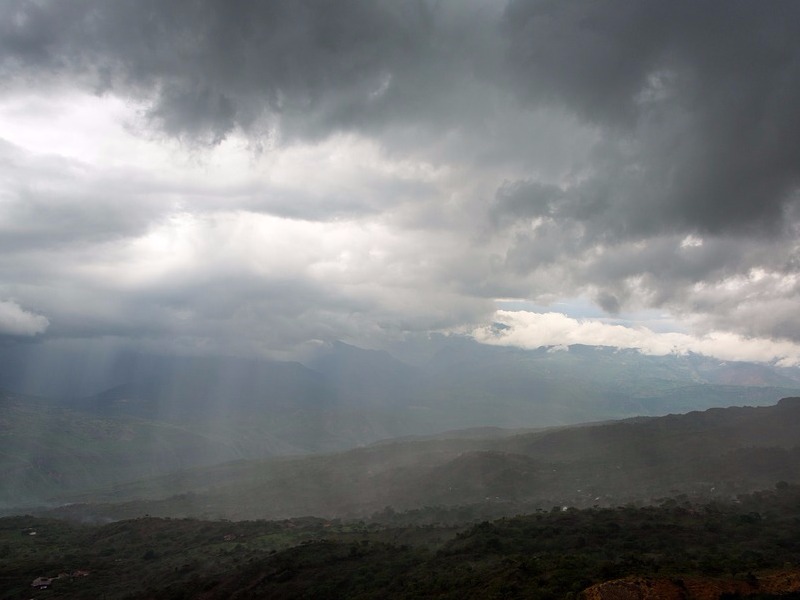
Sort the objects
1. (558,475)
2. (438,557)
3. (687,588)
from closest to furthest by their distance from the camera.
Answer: (687,588)
(438,557)
(558,475)

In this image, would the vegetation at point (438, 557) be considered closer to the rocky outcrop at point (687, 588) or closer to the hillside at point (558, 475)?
the rocky outcrop at point (687, 588)

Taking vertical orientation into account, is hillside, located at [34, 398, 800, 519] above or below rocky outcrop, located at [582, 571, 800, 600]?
below

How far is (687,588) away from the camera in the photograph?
1287 inches

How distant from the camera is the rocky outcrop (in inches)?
1248

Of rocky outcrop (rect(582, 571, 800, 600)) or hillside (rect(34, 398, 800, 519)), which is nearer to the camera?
rocky outcrop (rect(582, 571, 800, 600))

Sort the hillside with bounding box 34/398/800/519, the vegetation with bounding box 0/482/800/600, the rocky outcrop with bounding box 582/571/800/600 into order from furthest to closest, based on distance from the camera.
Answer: the hillside with bounding box 34/398/800/519 → the vegetation with bounding box 0/482/800/600 → the rocky outcrop with bounding box 582/571/800/600

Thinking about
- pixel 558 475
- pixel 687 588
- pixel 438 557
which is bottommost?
pixel 558 475

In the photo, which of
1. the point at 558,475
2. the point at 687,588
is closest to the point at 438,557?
the point at 687,588

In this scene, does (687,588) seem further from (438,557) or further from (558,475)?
(558,475)

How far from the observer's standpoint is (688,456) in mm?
134875

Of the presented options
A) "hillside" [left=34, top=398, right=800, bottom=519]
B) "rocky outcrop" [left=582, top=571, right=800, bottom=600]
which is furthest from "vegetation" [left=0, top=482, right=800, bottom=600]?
"hillside" [left=34, top=398, right=800, bottom=519]

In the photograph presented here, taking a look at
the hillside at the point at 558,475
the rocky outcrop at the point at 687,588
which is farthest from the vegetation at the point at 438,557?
the hillside at the point at 558,475

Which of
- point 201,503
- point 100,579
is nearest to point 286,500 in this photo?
point 201,503

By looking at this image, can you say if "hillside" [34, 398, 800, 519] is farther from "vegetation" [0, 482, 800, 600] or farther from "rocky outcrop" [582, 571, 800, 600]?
"rocky outcrop" [582, 571, 800, 600]
